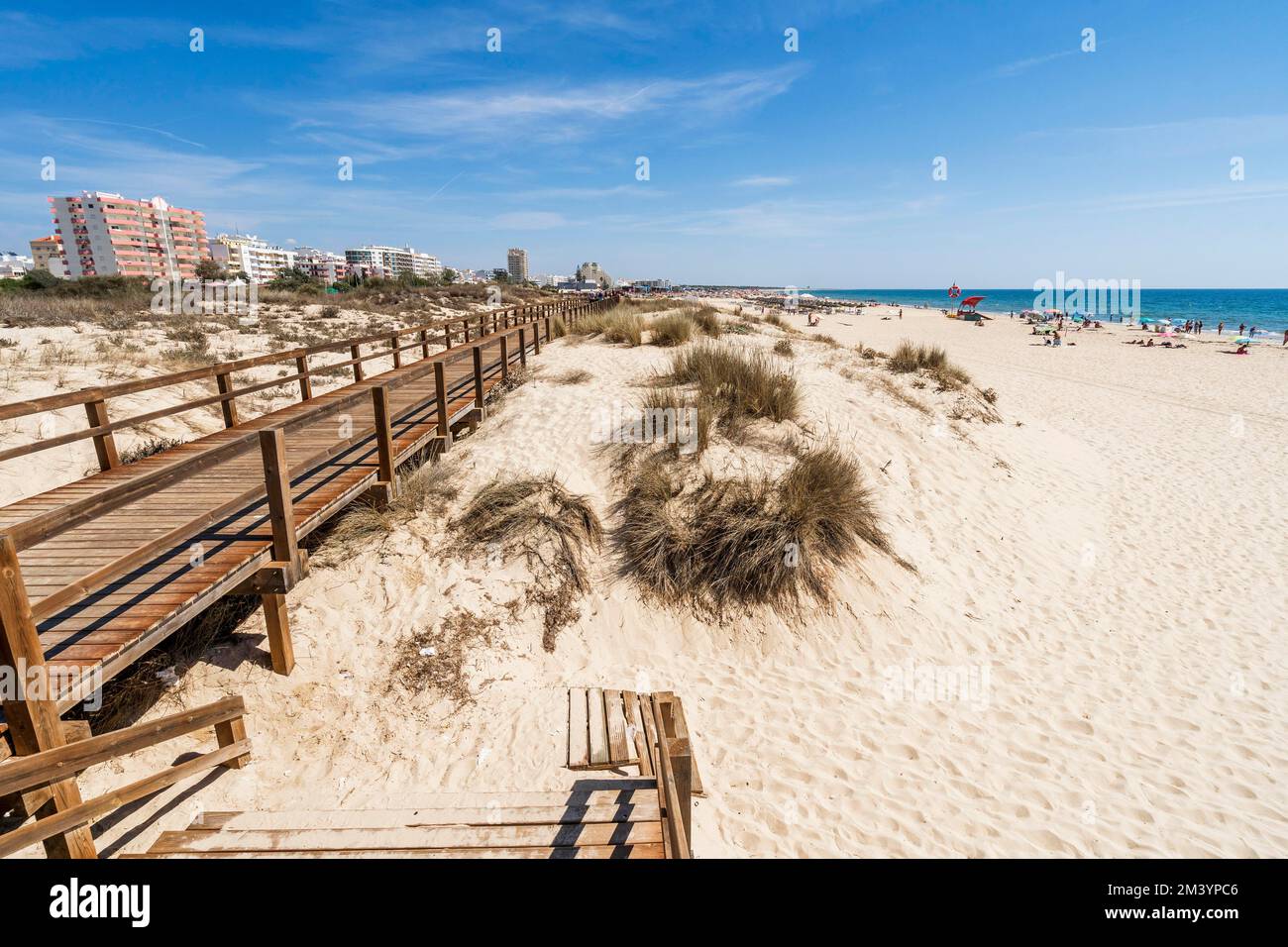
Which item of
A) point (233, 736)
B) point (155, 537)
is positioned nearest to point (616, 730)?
point (233, 736)

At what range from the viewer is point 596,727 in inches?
190

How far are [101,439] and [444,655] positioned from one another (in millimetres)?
4274

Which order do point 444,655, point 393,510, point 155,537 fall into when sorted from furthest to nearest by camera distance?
point 393,510 → point 444,655 → point 155,537

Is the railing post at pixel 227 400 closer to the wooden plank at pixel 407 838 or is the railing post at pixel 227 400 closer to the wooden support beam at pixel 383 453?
the wooden support beam at pixel 383 453

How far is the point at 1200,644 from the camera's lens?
6242 millimetres

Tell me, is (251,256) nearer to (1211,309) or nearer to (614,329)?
(614,329)

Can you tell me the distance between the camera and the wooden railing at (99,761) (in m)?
2.48

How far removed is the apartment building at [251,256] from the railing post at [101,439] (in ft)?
339

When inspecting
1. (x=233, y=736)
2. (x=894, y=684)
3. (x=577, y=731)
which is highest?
(x=233, y=736)

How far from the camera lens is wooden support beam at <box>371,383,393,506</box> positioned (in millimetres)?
5855

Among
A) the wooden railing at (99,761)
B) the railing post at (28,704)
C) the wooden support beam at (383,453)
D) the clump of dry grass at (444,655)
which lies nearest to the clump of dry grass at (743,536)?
the clump of dry grass at (444,655)

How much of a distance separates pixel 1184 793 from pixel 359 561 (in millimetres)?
7586
